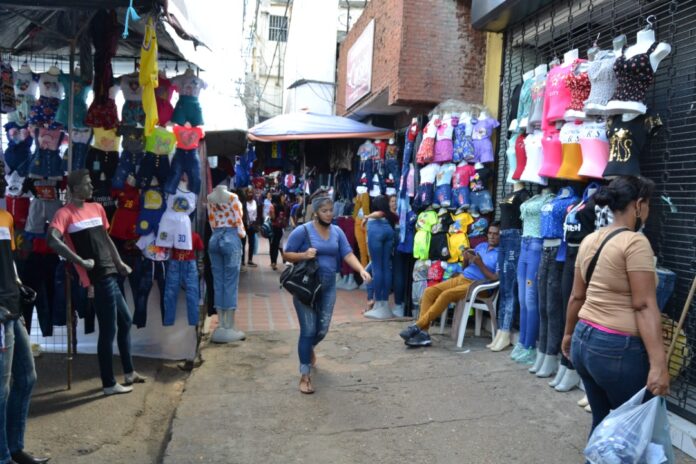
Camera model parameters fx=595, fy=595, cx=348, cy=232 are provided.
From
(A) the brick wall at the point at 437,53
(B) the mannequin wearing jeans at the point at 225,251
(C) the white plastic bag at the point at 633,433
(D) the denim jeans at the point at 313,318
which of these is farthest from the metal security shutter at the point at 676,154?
(B) the mannequin wearing jeans at the point at 225,251

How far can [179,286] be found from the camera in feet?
20.2

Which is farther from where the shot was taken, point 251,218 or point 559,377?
point 251,218

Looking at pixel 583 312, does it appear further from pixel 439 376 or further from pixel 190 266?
pixel 190 266

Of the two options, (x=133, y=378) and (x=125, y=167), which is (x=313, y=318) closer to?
(x=133, y=378)

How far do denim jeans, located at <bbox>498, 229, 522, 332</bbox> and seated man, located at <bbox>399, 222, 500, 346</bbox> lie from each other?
27 centimetres

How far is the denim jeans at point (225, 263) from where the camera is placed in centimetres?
685

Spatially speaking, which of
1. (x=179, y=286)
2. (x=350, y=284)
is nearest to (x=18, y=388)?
(x=179, y=286)

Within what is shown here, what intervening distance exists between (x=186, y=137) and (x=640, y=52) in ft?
13.5

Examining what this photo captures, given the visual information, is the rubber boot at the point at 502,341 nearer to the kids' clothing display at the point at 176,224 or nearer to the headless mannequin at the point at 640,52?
the headless mannequin at the point at 640,52

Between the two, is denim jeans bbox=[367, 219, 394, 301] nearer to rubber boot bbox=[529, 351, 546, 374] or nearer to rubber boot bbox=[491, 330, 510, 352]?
rubber boot bbox=[491, 330, 510, 352]

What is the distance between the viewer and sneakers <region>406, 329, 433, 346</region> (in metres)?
6.67

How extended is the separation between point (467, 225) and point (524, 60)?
2090 mm

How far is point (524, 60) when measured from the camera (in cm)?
714

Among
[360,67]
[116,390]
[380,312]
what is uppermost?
[360,67]
